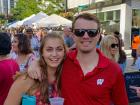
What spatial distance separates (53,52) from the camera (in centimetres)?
315

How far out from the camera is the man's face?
122 inches

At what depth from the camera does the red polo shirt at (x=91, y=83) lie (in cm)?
305

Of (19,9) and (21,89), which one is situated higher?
(19,9)

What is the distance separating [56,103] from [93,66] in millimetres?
460

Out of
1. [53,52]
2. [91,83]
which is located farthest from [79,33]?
[91,83]

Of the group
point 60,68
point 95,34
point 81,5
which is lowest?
point 60,68

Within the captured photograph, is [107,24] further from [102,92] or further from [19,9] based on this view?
[102,92]

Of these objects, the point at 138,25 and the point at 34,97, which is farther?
the point at 138,25

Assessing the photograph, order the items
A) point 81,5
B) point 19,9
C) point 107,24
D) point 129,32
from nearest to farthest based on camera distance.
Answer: point 129,32 → point 107,24 → point 81,5 → point 19,9

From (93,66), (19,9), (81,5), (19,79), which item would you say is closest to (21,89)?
(19,79)

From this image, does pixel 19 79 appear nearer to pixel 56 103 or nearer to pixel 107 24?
pixel 56 103

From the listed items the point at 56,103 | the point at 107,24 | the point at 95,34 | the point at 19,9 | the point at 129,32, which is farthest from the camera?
the point at 19,9

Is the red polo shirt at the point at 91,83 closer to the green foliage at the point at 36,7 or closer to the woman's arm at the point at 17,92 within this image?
the woman's arm at the point at 17,92

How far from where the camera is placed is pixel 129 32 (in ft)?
99.5
